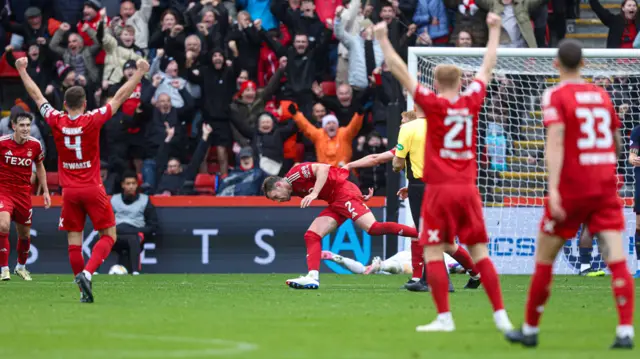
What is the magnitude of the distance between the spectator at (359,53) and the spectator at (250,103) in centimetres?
123

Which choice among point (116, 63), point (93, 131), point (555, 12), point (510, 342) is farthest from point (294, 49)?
→ point (510, 342)

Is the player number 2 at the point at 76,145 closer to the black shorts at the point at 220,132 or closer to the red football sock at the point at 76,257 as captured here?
the red football sock at the point at 76,257

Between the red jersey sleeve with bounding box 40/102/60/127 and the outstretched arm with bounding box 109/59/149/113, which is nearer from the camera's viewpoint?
the outstretched arm with bounding box 109/59/149/113

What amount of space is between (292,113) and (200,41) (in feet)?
8.01

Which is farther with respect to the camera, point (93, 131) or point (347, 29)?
point (347, 29)

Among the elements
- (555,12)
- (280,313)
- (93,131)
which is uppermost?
(555,12)

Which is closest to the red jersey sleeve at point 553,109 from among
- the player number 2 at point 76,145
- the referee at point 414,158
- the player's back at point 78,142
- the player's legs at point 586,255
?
the referee at point 414,158

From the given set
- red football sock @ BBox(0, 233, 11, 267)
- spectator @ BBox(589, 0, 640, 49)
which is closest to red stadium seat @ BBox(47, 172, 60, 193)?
red football sock @ BBox(0, 233, 11, 267)

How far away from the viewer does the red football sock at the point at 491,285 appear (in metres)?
8.23

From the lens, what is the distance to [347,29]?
20.5 metres

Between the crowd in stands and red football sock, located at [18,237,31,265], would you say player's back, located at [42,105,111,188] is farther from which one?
the crowd in stands

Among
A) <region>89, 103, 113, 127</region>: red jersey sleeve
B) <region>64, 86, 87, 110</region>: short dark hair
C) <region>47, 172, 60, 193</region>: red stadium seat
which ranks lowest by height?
<region>47, 172, 60, 193</region>: red stadium seat

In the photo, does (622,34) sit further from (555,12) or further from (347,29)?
(347,29)

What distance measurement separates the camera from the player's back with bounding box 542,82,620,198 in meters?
7.64
